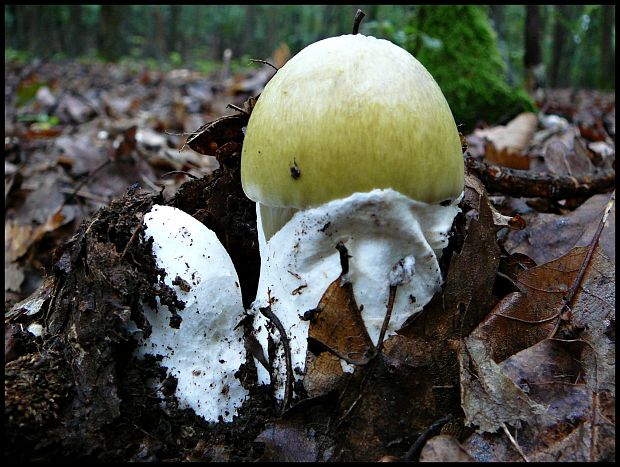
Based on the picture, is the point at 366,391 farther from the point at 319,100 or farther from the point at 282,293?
the point at 319,100

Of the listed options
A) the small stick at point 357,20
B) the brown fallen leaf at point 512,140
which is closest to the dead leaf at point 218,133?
the small stick at point 357,20

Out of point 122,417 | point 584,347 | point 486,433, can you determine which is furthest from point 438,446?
point 122,417

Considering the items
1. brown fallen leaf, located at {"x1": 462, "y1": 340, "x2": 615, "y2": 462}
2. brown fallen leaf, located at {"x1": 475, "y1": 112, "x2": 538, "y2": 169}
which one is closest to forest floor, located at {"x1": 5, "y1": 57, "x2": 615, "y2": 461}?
brown fallen leaf, located at {"x1": 462, "y1": 340, "x2": 615, "y2": 462}

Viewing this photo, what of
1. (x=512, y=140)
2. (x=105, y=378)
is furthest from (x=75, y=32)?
(x=105, y=378)

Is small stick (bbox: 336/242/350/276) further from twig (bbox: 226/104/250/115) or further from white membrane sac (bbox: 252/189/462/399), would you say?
twig (bbox: 226/104/250/115)

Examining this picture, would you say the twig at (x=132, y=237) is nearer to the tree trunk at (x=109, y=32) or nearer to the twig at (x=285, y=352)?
the twig at (x=285, y=352)

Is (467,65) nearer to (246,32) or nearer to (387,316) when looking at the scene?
(387,316)

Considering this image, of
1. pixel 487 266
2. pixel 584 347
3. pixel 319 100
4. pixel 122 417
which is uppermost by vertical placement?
pixel 319 100
